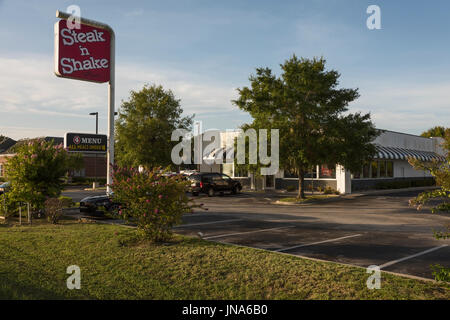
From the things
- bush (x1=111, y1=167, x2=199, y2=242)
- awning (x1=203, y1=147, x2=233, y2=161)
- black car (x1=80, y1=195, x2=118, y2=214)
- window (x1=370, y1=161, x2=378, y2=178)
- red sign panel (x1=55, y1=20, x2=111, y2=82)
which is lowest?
black car (x1=80, y1=195, x2=118, y2=214)

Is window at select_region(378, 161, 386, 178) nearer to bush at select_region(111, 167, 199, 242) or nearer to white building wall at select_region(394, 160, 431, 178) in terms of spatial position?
white building wall at select_region(394, 160, 431, 178)

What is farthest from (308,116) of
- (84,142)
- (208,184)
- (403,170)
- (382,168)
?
(84,142)

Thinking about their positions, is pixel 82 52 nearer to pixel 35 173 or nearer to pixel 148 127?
pixel 35 173

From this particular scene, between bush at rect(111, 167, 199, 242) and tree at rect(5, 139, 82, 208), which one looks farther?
tree at rect(5, 139, 82, 208)

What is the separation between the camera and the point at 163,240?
395 inches

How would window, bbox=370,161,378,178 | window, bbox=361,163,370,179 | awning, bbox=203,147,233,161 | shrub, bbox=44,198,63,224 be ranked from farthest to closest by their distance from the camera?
1. awning, bbox=203,147,233,161
2. window, bbox=370,161,378,178
3. window, bbox=361,163,370,179
4. shrub, bbox=44,198,63,224

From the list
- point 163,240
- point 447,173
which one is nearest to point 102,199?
point 163,240

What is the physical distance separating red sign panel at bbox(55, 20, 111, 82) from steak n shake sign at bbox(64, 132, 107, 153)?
28.6 metres

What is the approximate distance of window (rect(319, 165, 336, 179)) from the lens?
31.6m

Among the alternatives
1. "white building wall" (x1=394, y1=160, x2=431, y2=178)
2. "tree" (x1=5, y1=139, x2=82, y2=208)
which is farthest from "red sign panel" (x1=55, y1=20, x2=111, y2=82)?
"white building wall" (x1=394, y1=160, x2=431, y2=178)

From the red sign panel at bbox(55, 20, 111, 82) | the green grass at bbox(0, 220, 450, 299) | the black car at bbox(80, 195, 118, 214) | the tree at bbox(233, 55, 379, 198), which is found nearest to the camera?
the green grass at bbox(0, 220, 450, 299)

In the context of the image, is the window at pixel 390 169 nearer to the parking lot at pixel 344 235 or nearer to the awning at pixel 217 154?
the awning at pixel 217 154

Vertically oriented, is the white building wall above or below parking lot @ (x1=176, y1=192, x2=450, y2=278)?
above

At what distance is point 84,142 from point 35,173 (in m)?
31.2
